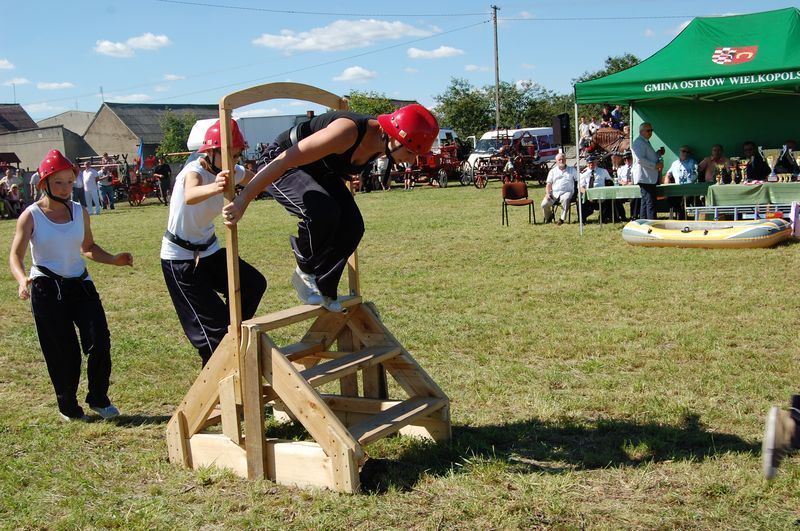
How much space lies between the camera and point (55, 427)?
521 centimetres

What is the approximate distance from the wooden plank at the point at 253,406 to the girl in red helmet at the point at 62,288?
163 cm

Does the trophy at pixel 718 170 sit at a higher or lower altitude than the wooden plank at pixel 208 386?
higher

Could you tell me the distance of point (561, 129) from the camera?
823 inches

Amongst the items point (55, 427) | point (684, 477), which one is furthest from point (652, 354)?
point (55, 427)

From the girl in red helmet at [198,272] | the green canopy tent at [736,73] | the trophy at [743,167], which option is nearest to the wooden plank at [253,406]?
the girl in red helmet at [198,272]

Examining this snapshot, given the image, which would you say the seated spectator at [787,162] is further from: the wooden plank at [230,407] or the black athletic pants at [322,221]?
the wooden plank at [230,407]

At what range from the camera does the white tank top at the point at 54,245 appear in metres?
5.16

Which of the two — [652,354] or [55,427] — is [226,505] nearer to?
[55,427]

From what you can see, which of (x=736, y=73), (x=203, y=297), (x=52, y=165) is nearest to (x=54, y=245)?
(x=52, y=165)

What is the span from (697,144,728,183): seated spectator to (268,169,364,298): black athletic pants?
1361 cm

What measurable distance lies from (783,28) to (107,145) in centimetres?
6086

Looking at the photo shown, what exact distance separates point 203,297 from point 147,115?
2668 inches

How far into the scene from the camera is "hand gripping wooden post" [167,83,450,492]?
3.97m

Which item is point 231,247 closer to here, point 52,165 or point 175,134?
point 52,165
